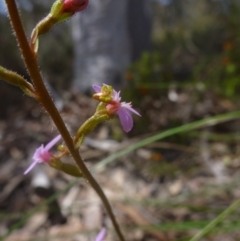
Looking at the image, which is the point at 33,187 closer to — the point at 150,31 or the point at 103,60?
the point at 103,60

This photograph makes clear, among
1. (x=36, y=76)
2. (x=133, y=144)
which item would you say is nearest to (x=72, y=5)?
(x=36, y=76)

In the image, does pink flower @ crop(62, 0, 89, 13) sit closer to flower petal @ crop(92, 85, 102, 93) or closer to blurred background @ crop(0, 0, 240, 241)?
flower petal @ crop(92, 85, 102, 93)

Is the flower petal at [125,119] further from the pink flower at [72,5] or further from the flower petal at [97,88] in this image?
the pink flower at [72,5]

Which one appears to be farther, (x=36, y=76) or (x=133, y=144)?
(x=133, y=144)

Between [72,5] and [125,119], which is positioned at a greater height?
[72,5]

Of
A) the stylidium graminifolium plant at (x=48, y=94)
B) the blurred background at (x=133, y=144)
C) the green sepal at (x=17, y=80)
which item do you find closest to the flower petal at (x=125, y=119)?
the stylidium graminifolium plant at (x=48, y=94)

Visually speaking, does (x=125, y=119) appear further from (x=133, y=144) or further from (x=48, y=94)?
(x=133, y=144)

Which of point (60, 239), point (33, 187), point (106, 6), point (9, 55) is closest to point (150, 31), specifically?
point (106, 6)
